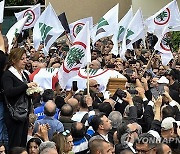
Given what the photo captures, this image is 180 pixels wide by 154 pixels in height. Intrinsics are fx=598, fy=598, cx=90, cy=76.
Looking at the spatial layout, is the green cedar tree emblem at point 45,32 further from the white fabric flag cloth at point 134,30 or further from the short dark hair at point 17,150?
the short dark hair at point 17,150

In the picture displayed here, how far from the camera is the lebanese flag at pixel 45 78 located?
38.3 feet

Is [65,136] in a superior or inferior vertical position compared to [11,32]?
inferior

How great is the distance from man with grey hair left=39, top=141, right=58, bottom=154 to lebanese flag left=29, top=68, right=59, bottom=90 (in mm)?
4739

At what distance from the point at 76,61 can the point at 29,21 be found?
5989mm

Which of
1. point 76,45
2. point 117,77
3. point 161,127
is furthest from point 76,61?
point 161,127

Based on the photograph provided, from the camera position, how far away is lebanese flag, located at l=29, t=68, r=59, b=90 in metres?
11.7

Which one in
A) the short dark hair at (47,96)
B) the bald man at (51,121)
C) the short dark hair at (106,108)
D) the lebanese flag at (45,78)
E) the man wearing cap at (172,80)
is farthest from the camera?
the man wearing cap at (172,80)

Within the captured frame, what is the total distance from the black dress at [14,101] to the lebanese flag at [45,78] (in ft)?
14.8

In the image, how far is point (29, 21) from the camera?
16328 millimetres

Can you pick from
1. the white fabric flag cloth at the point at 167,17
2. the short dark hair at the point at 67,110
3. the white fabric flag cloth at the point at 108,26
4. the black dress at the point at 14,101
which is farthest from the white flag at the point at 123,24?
the black dress at the point at 14,101

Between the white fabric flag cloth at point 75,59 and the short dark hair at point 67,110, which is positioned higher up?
the white fabric flag cloth at point 75,59

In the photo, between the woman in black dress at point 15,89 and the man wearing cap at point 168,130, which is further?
the man wearing cap at point 168,130

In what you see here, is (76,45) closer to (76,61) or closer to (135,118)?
(76,61)

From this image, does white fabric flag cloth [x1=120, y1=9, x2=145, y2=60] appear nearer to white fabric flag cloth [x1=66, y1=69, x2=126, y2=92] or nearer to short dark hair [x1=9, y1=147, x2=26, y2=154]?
white fabric flag cloth [x1=66, y1=69, x2=126, y2=92]
